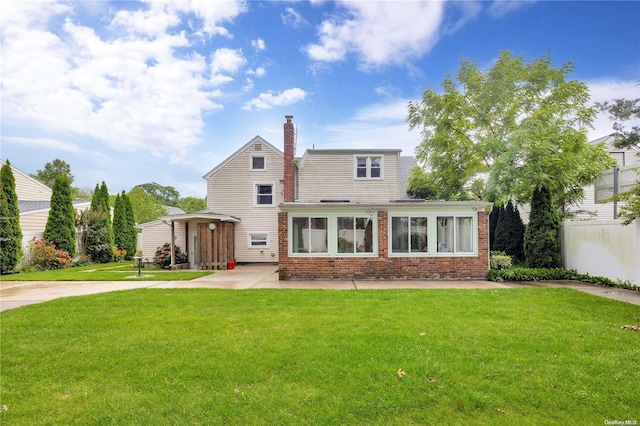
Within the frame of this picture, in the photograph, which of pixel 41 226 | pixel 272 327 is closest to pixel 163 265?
pixel 41 226

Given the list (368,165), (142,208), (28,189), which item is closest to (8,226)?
(28,189)

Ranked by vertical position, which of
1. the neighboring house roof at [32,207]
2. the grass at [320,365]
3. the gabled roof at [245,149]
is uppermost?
the gabled roof at [245,149]

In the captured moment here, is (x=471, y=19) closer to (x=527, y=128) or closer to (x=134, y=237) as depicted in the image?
(x=527, y=128)

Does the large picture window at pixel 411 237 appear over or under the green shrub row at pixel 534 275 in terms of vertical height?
over

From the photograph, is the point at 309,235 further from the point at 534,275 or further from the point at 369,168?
the point at 534,275

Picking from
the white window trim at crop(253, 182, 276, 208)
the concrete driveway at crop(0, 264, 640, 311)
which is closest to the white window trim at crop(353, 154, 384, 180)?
the white window trim at crop(253, 182, 276, 208)

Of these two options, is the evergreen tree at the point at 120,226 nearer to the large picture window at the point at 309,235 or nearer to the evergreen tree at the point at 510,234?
the large picture window at the point at 309,235

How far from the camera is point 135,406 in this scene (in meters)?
3.01

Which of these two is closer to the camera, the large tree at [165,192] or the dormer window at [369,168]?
the dormer window at [369,168]

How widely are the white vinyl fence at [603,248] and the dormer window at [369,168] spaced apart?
28.2 ft

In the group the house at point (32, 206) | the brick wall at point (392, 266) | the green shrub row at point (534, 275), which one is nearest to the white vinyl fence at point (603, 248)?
the green shrub row at point (534, 275)

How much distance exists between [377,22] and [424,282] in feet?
30.6

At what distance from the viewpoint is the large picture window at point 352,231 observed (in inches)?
443

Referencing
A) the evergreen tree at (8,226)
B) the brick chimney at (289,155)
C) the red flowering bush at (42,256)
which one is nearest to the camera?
the evergreen tree at (8,226)
